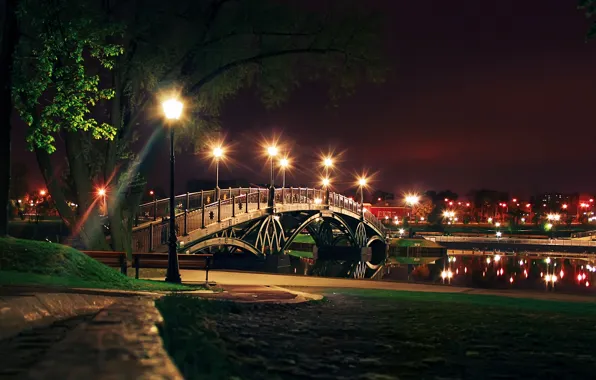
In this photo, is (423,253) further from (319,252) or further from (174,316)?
(174,316)

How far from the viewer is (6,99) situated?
60.6 feet

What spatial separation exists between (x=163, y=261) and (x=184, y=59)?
25.1 feet

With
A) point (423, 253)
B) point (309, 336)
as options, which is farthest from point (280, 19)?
point (423, 253)

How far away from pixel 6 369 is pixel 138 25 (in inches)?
737

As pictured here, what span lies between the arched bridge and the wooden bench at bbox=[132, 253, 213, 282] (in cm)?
743

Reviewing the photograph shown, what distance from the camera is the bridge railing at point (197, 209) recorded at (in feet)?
114

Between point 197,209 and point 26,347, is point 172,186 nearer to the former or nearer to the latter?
point 26,347

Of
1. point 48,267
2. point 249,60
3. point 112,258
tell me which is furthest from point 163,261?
point 48,267

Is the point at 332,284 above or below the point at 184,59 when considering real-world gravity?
below

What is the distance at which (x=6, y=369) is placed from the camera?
291 inches

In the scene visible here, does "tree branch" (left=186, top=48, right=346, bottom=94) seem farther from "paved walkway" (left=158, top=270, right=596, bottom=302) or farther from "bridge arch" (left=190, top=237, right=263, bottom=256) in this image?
"bridge arch" (left=190, top=237, right=263, bottom=256)

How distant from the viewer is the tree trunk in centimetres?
1795

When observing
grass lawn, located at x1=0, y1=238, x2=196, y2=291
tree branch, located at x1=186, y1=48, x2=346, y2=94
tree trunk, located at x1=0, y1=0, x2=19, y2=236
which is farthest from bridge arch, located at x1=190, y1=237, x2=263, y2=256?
tree trunk, located at x1=0, y1=0, x2=19, y2=236

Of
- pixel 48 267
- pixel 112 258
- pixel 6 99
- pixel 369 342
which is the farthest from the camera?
pixel 112 258
